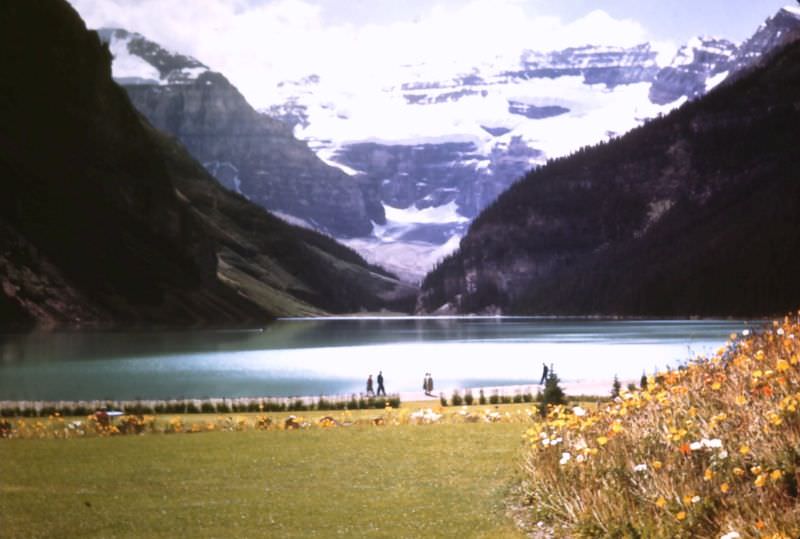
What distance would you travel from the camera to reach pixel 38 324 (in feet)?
570

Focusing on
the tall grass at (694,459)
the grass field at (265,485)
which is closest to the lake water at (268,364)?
the grass field at (265,485)

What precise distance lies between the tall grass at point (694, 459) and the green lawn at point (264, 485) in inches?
68.2

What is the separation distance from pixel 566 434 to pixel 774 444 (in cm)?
588

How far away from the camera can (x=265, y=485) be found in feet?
74.1

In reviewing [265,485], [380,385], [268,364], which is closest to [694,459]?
[265,485]

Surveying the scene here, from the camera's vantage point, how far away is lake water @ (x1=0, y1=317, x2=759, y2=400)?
83188 mm

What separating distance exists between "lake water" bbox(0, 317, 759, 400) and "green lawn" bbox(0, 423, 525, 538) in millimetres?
37750

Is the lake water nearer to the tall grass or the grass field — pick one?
the grass field

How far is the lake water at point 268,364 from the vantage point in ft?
273

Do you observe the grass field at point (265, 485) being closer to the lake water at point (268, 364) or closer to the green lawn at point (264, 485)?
the green lawn at point (264, 485)

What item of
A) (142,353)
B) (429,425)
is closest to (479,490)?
(429,425)

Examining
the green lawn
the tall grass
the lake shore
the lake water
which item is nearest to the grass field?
the green lawn

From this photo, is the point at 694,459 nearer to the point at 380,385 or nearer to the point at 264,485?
the point at 264,485

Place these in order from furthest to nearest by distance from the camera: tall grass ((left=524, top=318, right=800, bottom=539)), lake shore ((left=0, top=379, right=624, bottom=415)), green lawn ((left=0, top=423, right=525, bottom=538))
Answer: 1. lake shore ((left=0, top=379, right=624, bottom=415))
2. green lawn ((left=0, top=423, right=525, bottom=538))
3. tall grass ((left=524, top=318, right=800, bottom=539))
